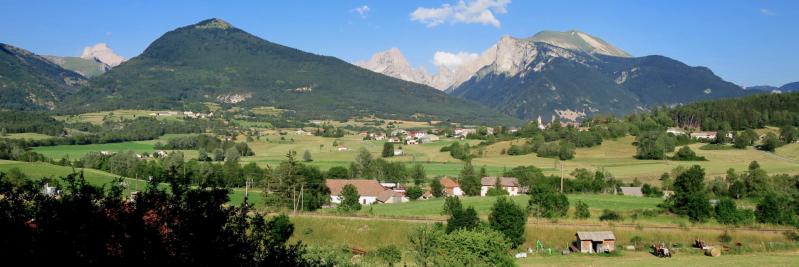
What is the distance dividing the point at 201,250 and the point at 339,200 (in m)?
54.2

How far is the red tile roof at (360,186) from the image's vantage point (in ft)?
216

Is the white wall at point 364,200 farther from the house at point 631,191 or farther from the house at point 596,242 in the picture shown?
the house at point 596,242

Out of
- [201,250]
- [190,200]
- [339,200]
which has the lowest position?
[339,200]

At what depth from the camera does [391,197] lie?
64812mm

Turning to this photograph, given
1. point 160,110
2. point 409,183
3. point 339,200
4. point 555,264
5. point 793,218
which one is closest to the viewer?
point 555,264

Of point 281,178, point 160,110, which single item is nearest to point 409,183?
point 281,178

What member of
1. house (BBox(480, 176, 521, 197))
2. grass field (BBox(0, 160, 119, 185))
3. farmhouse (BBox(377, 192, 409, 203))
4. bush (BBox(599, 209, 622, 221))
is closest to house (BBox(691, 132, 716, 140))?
house (BBox(480, 176, 521, 197))

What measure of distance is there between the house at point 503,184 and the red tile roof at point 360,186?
1108 centimetres

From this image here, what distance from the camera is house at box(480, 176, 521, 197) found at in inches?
2749

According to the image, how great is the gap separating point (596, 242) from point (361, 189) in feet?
102

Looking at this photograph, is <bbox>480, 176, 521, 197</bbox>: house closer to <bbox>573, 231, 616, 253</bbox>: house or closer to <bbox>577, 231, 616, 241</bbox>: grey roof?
<bbox>577, 231, 616, 241</bbox>: grey roof

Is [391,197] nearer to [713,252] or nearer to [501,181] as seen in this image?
[501,181]

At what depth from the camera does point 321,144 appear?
12312cm

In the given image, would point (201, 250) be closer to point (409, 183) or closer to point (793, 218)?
point (793, 218)
